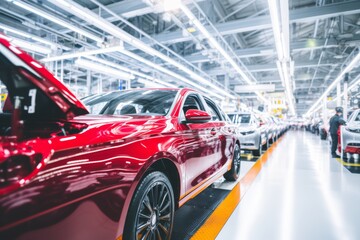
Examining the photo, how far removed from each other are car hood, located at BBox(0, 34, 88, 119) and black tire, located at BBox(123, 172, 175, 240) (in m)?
0.71

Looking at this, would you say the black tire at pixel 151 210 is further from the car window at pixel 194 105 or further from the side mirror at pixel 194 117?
the car window at pixel 194 105

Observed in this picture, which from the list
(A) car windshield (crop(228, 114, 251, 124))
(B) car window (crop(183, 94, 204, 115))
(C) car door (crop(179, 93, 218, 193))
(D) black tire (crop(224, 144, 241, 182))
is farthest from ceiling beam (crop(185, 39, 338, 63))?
(C) car door (crop(179, 93, 218, 193))

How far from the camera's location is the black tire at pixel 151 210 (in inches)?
58.5

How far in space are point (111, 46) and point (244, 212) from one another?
607 centimetres

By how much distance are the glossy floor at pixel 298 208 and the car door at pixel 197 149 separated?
59 centimetres

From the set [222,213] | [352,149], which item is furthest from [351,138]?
[222,213]

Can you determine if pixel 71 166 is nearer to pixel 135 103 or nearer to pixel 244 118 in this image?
pixel 135 103

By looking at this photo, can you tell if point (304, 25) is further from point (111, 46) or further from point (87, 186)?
point (87, 186)

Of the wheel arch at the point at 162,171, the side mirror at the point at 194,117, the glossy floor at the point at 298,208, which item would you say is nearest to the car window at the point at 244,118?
the glossy floor at the point at 298,208

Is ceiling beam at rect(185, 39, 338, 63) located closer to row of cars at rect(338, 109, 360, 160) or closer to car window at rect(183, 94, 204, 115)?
row of cars at rect(338, 109, 360, 160)

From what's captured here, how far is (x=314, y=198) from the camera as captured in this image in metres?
3.34

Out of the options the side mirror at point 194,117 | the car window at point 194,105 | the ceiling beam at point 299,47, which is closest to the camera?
the side mirror at point 194,117

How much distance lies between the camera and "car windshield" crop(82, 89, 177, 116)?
249 centimetres

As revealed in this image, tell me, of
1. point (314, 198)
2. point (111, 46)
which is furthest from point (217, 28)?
point (314, 198)
